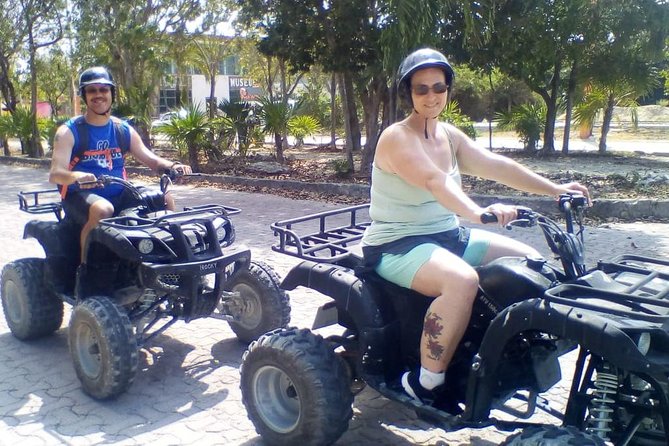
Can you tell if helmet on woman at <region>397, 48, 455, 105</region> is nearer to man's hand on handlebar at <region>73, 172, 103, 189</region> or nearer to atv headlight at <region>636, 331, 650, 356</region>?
atv headlight at <region>636, 331, 650, 356</region>

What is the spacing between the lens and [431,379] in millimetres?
3152

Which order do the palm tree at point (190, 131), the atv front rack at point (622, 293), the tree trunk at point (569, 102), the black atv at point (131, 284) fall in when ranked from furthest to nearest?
the tree trunk at point (569, 102), the palm tree at point (190, 131), the black atv at point (131, 284), the atv front rack at point (622, 293)

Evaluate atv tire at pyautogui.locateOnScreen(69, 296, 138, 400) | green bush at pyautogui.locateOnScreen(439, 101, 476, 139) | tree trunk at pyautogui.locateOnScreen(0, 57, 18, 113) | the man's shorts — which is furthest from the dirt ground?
tree trunk at pyautogui.locateOnScreen(0, 57, 18, 113)

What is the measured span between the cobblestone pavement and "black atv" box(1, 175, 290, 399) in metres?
0.18

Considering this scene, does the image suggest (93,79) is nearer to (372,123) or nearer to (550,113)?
(372,123)

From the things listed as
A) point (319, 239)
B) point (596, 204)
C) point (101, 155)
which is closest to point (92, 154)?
point (101, 155)

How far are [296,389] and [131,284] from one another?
1.98 meters

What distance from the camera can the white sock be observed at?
315cm

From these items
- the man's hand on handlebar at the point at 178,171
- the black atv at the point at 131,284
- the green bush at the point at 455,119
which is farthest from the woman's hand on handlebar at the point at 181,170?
the green bush at the point at 455,119

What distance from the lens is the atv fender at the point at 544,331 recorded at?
2455 mm

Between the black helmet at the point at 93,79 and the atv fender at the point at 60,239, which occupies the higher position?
the black helmet at the point at 93,79

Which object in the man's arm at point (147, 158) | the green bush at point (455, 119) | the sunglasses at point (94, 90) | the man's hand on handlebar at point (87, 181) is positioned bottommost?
the man's hand on handlebar at point (87, 181)

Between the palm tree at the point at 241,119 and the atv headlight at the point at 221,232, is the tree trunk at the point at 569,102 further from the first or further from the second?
the atv headlight at the point at 221,232

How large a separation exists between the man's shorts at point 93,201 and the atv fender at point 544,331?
9.48ft
